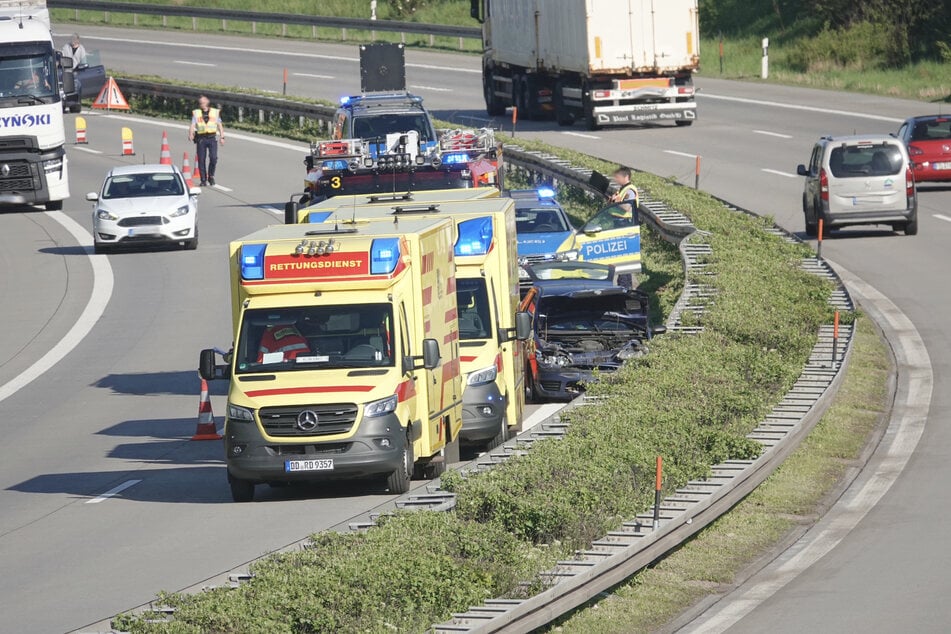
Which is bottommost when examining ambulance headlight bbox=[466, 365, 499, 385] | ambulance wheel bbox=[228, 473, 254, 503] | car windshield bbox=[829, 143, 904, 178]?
ambulance wheel bbox=[228, 473, 254, 503]

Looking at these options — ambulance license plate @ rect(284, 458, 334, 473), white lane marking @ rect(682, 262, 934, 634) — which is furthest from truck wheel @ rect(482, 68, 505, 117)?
ambulance license plate @ rect(284, 458, 334, 473)

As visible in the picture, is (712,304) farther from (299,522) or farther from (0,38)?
(0,38)

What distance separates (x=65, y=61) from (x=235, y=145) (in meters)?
11.9

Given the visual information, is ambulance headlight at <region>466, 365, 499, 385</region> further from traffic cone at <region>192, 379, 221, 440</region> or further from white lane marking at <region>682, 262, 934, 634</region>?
white lane marking at <region>682, 262, 934, 634</region>

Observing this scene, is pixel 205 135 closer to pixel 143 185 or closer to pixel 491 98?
pixel 143 185

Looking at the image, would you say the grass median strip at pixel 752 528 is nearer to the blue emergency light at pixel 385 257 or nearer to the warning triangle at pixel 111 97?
the blue emergency light at pixel 385 257

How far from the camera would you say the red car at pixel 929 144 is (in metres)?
37.6

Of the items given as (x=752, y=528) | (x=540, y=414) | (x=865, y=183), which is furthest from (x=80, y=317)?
(x=752, y=528)

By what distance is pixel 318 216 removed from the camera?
19906 mm

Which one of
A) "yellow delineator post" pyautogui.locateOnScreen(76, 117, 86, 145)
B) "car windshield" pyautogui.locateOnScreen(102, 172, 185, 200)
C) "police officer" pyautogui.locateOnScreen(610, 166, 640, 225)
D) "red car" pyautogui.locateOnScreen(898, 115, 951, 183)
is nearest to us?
"police officer" pyautogui.locateOnScreen(610, 166, 640, 225)

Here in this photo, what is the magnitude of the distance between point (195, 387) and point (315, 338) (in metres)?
7.77

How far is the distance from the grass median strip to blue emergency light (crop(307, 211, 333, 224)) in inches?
234

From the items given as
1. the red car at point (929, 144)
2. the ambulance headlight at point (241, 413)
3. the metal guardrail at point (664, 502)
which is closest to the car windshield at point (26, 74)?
the metal guardrail at point (664, 502)

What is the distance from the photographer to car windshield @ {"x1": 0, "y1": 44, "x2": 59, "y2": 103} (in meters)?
37.6
